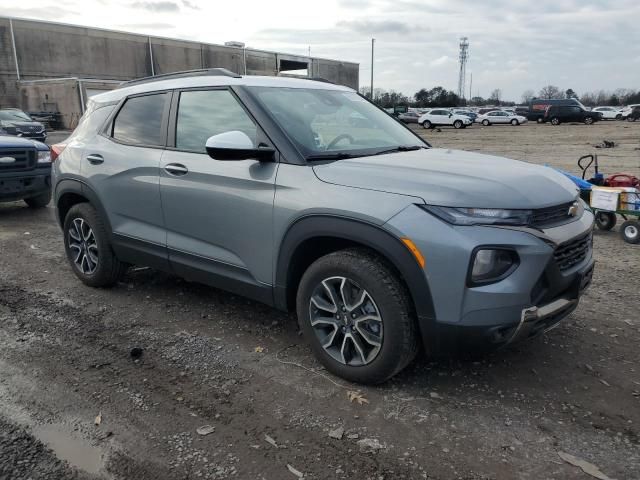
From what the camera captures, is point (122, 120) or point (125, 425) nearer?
point (125, 425)

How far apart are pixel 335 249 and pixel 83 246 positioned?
2.84 metres

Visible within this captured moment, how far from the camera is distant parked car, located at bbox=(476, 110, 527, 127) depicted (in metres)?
43.7

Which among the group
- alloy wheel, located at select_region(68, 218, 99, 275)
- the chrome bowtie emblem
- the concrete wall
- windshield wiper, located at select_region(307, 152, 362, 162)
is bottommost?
alloy wheel, located at select_region(68, 218, 99, 275)

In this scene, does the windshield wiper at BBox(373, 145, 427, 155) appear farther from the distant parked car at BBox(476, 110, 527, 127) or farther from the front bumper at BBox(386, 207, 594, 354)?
the distant parked car at BBox(476, 110, 527, 127)

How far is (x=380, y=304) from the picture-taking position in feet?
9.89

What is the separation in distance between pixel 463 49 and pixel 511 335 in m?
122

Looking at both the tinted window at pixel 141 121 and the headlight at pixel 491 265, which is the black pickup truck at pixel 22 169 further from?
the headlight at pixel 491 265

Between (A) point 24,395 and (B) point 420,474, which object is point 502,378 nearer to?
(B) point 420,474

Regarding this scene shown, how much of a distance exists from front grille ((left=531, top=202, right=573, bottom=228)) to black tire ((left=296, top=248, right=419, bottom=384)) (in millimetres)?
797

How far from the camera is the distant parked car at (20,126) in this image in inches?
872

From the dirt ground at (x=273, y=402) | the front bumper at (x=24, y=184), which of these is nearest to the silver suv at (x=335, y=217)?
the dirt ground at (x=273, y=402)

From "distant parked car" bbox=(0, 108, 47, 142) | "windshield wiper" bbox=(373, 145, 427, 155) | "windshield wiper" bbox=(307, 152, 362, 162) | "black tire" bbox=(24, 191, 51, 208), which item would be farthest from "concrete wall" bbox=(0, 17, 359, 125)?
"windshield wiper" bbox=(307, 152, 362, 162)

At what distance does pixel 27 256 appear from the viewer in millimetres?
6348

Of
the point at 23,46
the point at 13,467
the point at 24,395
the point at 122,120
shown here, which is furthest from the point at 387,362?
the point at 23,46
